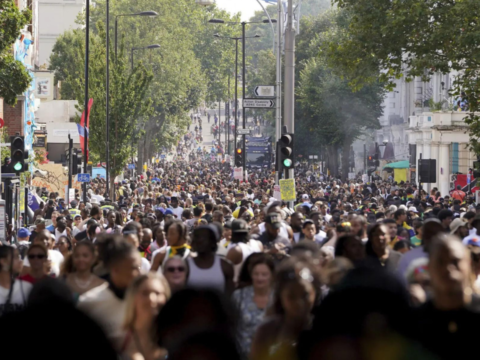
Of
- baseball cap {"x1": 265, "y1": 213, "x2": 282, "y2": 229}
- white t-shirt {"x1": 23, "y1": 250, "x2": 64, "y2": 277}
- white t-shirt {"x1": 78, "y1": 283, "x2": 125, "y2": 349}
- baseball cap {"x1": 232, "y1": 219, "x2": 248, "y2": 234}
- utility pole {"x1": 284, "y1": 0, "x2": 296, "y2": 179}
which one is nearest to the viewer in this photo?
white t-shirt {"x1": 78, "y1": 283, "x2": 125, "y2": 349}

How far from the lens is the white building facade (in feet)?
285

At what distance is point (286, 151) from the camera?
22.6 m

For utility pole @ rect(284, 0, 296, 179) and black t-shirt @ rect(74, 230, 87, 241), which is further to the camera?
utility pole @ rect(284, 0, 296, 179)

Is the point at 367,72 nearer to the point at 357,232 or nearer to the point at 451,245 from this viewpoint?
the point at 357,232

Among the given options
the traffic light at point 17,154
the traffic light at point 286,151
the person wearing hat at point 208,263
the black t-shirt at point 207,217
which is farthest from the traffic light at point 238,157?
the person wearing hat at point 208,263

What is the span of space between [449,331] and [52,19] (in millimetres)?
85188

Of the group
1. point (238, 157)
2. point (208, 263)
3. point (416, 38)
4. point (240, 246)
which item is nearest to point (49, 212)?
point (416, 38)

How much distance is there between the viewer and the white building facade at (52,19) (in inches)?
3420

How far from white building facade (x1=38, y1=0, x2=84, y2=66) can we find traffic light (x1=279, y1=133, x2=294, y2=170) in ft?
219

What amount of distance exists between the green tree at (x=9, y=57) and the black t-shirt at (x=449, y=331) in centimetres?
1558

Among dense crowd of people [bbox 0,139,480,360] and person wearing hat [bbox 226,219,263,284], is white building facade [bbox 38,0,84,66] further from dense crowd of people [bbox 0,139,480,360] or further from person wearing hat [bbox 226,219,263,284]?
dense crowd of people [bbox 0,139,480,360]

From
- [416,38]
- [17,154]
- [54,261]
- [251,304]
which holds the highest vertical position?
[416,38]

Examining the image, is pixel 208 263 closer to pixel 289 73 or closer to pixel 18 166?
pixel 18 166

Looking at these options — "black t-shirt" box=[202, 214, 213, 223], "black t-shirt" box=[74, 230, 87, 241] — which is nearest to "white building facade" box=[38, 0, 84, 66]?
"black t-shirt" box=[202, 214, 213, 223]
